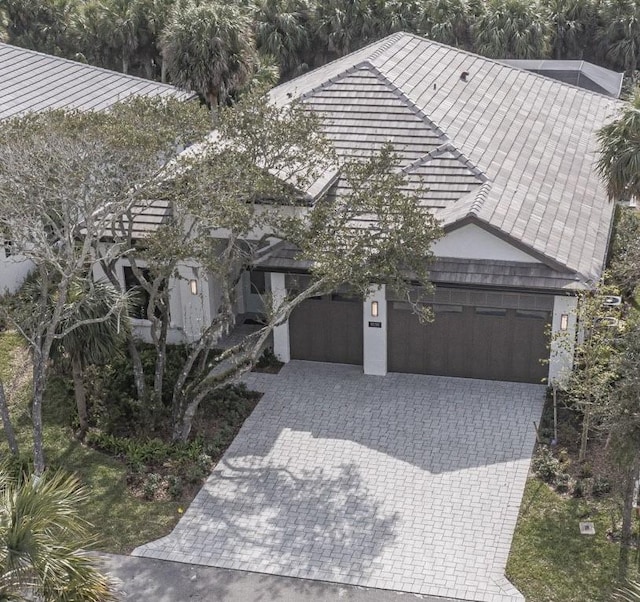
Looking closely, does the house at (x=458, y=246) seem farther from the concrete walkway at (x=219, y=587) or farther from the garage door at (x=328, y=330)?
the concrete walkway at (x=219, y=587)

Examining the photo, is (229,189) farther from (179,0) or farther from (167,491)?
(179,0)

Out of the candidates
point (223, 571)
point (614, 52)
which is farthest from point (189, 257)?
point (614, 52)

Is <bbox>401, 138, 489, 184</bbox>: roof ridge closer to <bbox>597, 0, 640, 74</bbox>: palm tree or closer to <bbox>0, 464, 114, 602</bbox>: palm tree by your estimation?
<bbox>0, 464, 114, 602</bbox>: palm tree

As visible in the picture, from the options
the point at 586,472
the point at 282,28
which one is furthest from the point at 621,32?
the point at 586,472

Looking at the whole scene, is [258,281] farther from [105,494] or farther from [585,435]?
[585,435]

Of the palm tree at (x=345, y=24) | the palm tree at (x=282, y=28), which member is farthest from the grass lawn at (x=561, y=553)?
the palm tree at (x=282, y=28)

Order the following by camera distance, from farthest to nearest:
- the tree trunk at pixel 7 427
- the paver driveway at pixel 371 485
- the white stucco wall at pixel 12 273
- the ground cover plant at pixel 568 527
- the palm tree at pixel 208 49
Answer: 1. the palm tree at pixel 208 49
2. the white stucco wall at pixel 12 273
3. the tree trunk at pixel 7 427
4. the paver driveway at pixel 371 485
5. the ground cover plant at pixel 568 527
